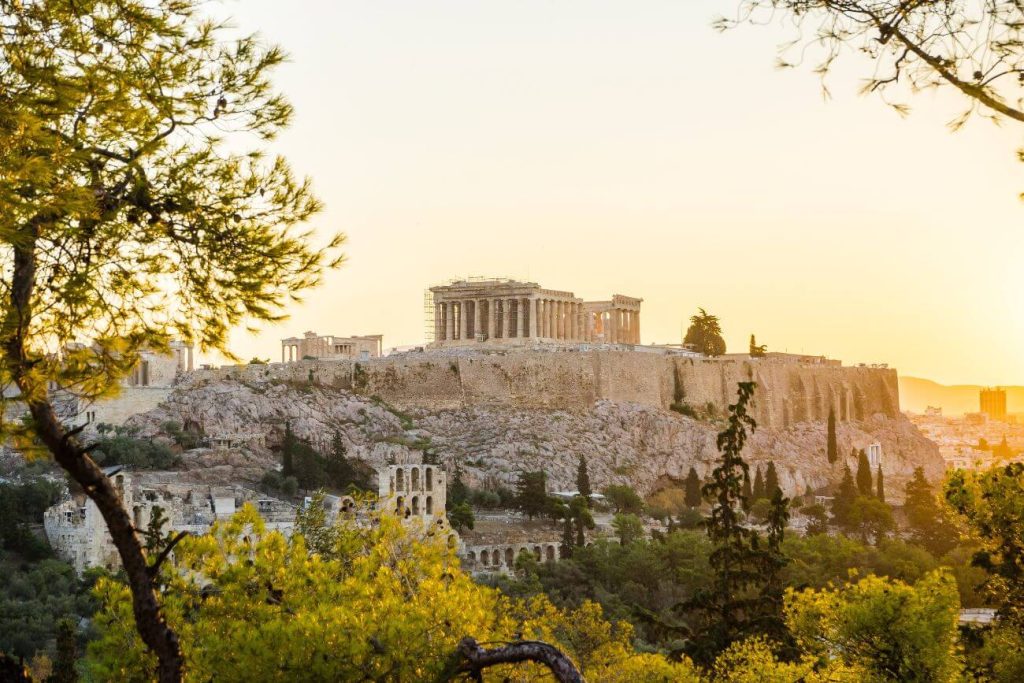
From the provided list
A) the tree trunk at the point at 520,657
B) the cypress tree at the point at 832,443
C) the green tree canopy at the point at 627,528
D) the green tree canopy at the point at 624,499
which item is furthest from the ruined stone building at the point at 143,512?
the cypress tree at the point at 832,443

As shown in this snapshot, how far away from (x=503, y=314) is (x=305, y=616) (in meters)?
55.5

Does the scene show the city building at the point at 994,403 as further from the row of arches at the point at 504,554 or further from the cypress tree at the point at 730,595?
the cypress tree at the point at 730,595

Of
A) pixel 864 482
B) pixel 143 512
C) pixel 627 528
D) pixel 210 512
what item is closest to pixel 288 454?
pixel 210 512

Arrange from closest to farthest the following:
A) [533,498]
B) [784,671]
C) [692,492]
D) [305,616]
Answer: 1. [305,616]
2. [784,671]
3. [533,498]
4. [692,492]

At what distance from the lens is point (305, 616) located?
28.4 feet

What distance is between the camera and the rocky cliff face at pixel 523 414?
49.5m

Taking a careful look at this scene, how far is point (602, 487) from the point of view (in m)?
50.6

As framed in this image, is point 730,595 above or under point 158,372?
under

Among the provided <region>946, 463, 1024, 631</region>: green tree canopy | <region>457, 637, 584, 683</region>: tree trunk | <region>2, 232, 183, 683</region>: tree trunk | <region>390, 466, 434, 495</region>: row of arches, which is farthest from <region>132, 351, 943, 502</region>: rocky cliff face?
<region>457, 637, 584, 683</region>: tree trunk

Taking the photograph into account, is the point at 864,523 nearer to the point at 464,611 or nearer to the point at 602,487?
the point at 602,487

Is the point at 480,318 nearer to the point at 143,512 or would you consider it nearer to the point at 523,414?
the point at 523,414

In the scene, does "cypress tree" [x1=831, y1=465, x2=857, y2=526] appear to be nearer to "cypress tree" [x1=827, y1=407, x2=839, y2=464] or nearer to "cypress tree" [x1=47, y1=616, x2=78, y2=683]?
"cypress tree" [x1=827, y1=407, x2=839, y2=464]

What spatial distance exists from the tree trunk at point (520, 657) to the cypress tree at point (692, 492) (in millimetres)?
42674

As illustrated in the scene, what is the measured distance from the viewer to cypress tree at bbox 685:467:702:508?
164ft
